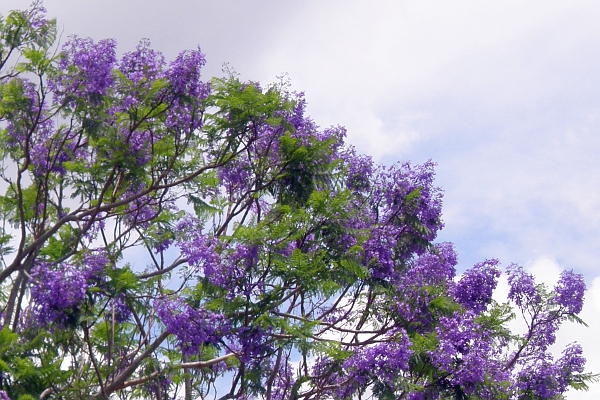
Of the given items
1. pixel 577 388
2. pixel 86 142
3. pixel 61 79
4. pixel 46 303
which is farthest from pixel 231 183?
pixel 577 388

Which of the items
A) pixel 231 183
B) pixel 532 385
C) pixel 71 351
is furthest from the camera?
pixel 532 385

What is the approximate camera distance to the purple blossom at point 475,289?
12984 millimetres

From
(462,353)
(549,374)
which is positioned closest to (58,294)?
(462,353)

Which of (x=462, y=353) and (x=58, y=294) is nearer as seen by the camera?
(x=58, y=294)

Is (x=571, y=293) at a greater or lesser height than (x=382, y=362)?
greater

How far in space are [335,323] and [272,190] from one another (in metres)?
2.25

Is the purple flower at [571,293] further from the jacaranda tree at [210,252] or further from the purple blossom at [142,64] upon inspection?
the purple blossom at [142,64]

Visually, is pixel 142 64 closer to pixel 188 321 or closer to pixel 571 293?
pixel 188 321

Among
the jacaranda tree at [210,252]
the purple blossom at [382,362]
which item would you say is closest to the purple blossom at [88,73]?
the jacaranda tree at [210,252]

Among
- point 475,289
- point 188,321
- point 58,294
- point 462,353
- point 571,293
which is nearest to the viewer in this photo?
point 58,294

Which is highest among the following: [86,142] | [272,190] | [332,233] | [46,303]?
[86,142]

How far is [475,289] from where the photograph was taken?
13.0 metres

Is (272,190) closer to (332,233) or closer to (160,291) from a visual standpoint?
(332,233)

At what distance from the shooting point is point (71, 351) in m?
11.6
